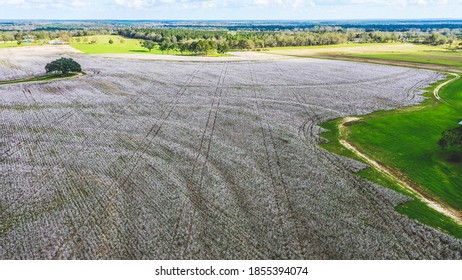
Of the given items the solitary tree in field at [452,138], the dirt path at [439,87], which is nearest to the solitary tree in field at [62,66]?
the dirt path at [439,87]

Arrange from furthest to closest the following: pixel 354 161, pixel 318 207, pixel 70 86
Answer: pixel 70 86, pixel 354 161, pixel 318 207

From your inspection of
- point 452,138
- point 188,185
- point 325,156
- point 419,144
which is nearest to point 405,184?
point 325,156

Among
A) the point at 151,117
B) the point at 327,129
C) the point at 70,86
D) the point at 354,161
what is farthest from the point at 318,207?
the point at 70,86

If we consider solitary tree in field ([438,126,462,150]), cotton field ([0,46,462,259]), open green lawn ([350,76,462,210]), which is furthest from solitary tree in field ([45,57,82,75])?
solitary tree in field ([438,126,462,150])

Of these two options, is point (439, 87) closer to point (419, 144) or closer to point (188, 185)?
point (419, 144)

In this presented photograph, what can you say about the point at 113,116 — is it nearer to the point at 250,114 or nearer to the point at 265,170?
the point at 250,114

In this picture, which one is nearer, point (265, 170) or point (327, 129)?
point (265, 170)

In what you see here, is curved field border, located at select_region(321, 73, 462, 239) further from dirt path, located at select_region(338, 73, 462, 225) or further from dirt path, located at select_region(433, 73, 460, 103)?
dirt path, located at select_region(433, 73, 460, 103)
